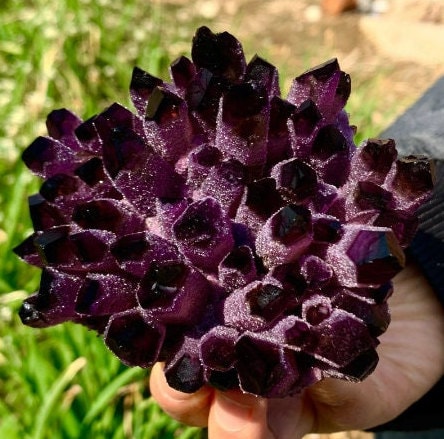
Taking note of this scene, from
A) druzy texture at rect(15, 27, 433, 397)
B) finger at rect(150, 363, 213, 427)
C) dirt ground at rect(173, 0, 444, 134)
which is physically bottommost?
finger at rect(150, 363, 213, 427)

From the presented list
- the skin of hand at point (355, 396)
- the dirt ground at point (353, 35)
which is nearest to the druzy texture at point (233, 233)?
the skin of hand at point (355, 396)

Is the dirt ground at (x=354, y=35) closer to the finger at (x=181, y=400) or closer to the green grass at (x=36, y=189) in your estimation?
the green grass at (x=36, y=189)

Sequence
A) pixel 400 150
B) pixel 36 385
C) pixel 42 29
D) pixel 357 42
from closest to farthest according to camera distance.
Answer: pixel 400 150 < pixel 36 385 < pixel 42 29 < pixel 357 42

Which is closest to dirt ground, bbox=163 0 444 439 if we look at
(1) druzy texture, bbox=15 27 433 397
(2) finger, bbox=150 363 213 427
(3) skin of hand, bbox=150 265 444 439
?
(3) skin of hand, bbox=150 265 444 439

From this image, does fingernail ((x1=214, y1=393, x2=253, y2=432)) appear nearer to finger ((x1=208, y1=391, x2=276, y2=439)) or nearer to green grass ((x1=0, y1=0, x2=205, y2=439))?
finger ((x1=208, y1=391, x2=276, y2=439))

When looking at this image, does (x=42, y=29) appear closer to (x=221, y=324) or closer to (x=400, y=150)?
(x=400, y=150)

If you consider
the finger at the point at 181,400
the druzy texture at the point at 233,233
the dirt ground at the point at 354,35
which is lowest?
the finger at the point at 181,400

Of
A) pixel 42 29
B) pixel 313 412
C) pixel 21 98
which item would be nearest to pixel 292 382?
pixel 313 412
